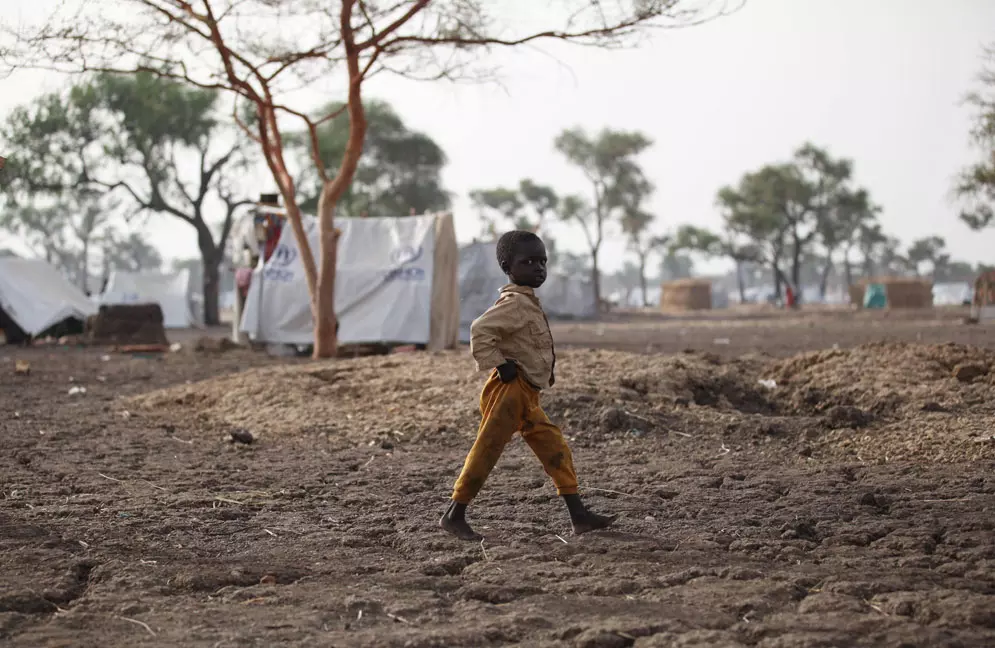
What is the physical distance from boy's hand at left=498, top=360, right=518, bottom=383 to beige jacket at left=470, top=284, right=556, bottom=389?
0.02 m

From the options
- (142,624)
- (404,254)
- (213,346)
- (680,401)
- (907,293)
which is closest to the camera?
(142,624)

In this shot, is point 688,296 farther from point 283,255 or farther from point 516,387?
point 516,387

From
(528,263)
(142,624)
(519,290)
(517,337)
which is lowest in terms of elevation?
(142,624)

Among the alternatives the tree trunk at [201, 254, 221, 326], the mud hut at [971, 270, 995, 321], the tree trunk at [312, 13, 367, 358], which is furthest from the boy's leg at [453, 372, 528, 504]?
the tree trunk at [201, 254, 221, 326]

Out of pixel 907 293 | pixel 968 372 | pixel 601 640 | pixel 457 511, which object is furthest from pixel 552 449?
pixel 907 293

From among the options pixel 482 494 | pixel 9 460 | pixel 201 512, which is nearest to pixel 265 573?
pixel 201 512

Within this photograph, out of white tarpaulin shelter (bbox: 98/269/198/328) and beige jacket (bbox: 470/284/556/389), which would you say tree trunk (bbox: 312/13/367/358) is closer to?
beige jacket (bbox: 470/284/556/389)

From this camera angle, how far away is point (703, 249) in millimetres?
62969

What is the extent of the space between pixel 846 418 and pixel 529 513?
10.5 ft

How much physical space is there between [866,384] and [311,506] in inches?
184

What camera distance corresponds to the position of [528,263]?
13.9 feet

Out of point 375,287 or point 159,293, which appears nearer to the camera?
point 375,287

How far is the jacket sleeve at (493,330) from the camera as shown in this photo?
412 cm

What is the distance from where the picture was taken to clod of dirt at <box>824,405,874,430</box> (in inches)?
272
